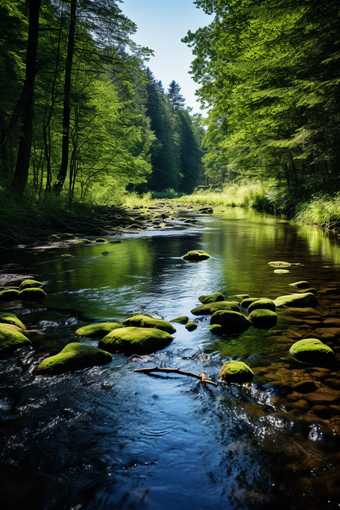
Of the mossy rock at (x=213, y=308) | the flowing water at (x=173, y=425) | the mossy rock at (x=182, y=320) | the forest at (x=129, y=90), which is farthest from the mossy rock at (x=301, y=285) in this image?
the forest at (x=129, y=90)

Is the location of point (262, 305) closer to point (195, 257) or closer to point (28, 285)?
point (28, 285)

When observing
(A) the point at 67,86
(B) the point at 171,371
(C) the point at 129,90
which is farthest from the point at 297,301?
(C) the point at 129,90

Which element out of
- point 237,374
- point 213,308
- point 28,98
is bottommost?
point 237,374

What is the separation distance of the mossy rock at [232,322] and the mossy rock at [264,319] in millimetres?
125

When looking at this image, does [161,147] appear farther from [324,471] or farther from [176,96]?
[324,471]

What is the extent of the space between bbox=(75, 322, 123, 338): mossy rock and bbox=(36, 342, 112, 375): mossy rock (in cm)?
46

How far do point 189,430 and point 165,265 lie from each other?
187 inches

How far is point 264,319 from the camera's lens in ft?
11.6

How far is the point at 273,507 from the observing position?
1.49 meters

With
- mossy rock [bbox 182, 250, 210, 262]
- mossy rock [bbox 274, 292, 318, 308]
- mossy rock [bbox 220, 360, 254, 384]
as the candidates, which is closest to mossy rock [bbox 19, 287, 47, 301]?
mossy rock [bbox 220, 360, 254, 384]

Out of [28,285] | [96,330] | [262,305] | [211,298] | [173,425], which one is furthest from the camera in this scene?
[28,285]

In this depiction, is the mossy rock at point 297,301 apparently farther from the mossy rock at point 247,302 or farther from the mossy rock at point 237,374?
the mossy rock at point 237,374

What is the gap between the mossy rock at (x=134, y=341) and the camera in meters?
3.01

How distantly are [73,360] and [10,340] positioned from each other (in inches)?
29.1
